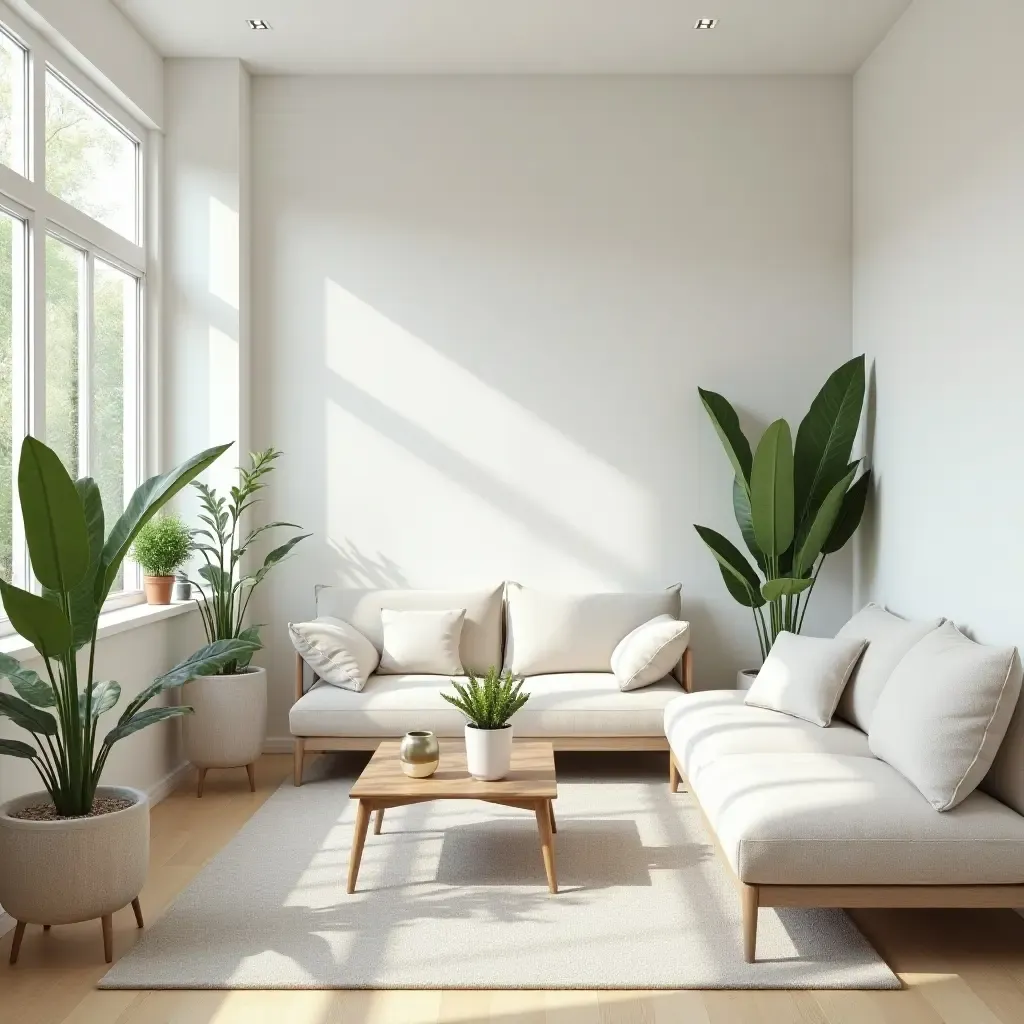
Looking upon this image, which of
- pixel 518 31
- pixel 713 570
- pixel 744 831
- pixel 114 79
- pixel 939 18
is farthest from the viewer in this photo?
pixel 713 570

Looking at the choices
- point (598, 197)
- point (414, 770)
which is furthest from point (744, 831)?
point (598, 197)

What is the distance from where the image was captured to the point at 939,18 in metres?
4.08

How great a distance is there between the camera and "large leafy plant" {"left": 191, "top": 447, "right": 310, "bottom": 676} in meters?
4.69

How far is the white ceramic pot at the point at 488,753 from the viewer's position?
338 centimetres

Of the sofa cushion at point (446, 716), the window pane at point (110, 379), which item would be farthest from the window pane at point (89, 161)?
the sofa cushion at point (446, 716)

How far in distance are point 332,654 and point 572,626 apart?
44.9 inches

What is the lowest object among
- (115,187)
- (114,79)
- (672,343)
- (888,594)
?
(888,594)

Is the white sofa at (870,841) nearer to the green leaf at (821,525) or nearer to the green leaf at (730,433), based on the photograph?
the green leaf at (821,525)

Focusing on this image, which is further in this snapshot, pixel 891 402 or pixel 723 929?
pixel 891 402

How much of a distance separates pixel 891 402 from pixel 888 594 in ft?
2.82

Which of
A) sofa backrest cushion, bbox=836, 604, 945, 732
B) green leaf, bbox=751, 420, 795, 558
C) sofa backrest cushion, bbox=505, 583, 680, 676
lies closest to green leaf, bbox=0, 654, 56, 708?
sofa backrest cushion, bbox=505, 583, 680, 676

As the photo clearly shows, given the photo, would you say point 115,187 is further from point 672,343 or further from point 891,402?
point 891,402

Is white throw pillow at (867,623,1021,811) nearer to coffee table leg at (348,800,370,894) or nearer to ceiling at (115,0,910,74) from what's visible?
coffee table leg at (348,800,370,894)

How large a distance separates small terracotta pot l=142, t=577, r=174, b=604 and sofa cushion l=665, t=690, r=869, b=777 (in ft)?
7.43
